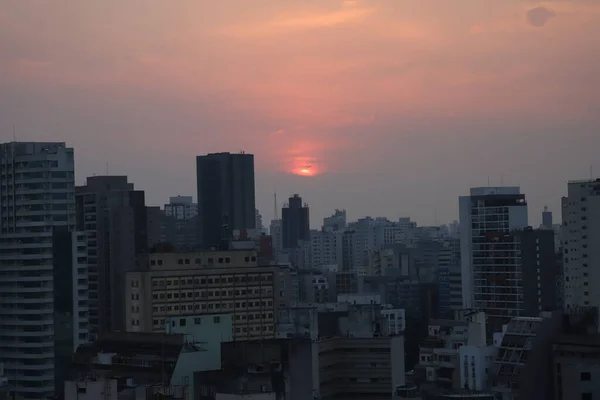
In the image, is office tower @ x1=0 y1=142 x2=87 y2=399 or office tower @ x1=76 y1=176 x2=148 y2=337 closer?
office tower @ x1=0 y1=142 x2=87 y2=399

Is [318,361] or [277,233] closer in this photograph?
[318,361]

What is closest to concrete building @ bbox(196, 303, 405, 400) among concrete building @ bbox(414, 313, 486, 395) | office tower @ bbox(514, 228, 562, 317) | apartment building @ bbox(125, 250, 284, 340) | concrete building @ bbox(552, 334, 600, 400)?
concrete building @ bbox(414, 313, 486, 395)

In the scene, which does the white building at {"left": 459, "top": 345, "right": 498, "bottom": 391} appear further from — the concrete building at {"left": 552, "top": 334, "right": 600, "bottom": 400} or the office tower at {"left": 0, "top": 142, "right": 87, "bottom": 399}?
the office tower at {"left": 0, "top": 142, "right": 87, "bottom": 399}

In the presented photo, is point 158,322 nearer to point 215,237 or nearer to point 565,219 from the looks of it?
point 565,219

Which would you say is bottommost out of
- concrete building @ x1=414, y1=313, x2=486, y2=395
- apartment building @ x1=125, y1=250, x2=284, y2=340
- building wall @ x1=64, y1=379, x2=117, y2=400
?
concrete building @ x1=414, y1=313, x2=486, y2=395

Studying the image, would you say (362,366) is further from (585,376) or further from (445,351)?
(445,351)

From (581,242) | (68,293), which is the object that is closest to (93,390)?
(68,293)
